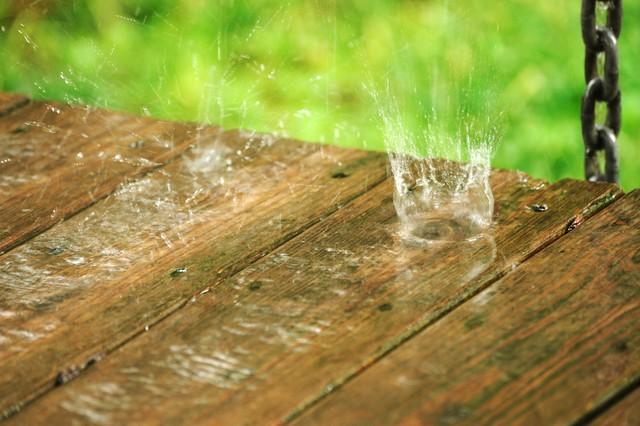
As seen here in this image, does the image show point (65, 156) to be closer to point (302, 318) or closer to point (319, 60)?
point (302, 318)

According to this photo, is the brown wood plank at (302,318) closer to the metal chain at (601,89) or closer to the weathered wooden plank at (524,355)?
the weathered wooden plank at (524,355)

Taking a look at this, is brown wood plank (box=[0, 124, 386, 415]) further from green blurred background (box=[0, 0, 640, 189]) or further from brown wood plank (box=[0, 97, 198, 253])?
green blurred background (box=[0, 0, 640, 189])

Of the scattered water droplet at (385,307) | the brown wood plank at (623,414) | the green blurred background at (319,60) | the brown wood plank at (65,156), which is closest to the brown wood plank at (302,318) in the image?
the scattered water droplet at (385,307)

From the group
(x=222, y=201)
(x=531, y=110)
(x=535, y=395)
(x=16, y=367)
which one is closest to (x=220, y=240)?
(x=222, y=201)

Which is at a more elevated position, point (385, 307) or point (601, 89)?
point (601, 89)

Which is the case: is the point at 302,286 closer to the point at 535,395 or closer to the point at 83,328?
the point at 83,328

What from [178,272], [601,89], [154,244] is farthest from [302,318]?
[601,89]
